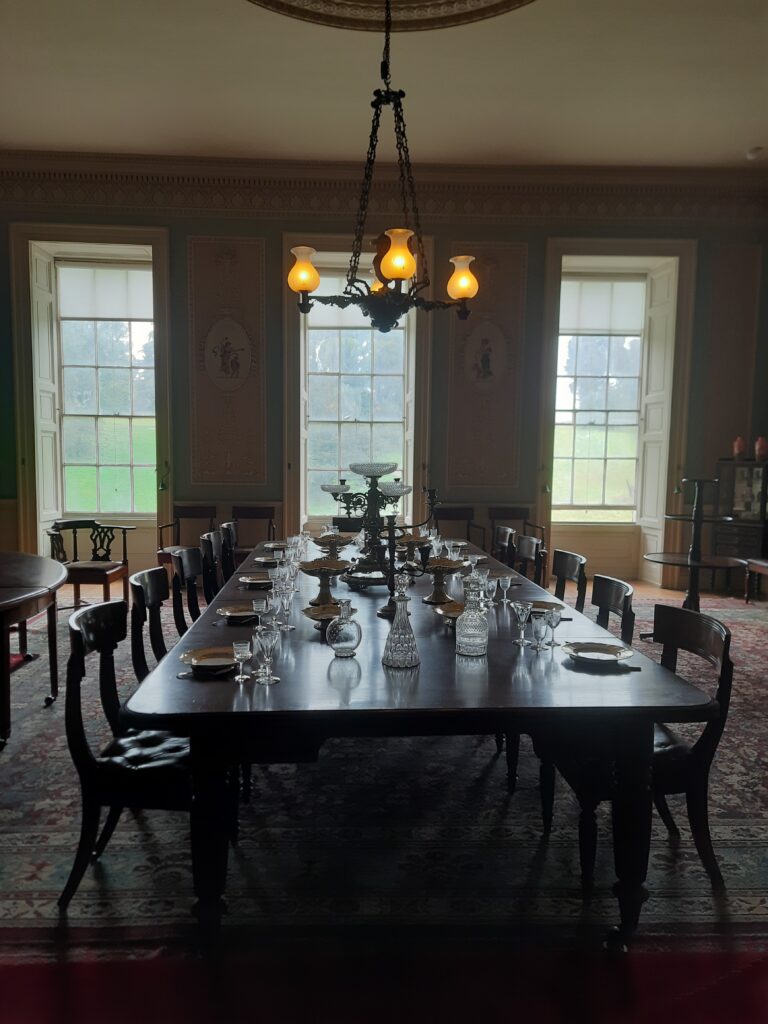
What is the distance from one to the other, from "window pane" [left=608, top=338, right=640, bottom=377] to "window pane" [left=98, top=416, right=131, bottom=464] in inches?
207

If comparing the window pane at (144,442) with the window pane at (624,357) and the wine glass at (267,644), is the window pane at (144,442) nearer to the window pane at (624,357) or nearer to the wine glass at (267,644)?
the window pane at (624,357)

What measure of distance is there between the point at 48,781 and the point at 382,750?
1.35 m

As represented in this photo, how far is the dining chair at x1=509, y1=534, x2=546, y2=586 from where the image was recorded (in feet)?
12.0

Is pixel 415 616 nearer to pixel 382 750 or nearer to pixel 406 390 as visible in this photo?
pixel 382 750

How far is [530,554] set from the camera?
3959mm

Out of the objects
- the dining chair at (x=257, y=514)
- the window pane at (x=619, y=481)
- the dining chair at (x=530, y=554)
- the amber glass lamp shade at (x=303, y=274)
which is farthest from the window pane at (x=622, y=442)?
the amber glass lamp shade at (x=303, y=274)

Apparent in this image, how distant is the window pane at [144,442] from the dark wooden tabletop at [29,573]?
10.3 feet

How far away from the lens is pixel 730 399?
6539 millimetres

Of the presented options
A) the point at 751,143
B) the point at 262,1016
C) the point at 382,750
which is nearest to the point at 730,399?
the point at 751,143

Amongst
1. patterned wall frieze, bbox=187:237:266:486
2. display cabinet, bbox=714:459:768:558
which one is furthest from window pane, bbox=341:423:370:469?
display cabinet, bbox=714:459:768:558

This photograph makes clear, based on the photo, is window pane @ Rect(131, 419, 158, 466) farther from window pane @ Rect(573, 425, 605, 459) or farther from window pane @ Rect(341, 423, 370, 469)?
window pane @ Rect(573, 425, 605, 459)

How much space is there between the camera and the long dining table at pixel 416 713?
1553mm

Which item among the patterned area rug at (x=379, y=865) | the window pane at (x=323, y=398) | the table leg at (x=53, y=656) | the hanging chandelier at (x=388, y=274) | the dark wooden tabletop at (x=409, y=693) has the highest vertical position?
the hanging chandelier at (x=388, y=274)

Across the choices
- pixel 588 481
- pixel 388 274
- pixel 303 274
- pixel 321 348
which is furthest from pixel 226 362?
pixel 588 481
